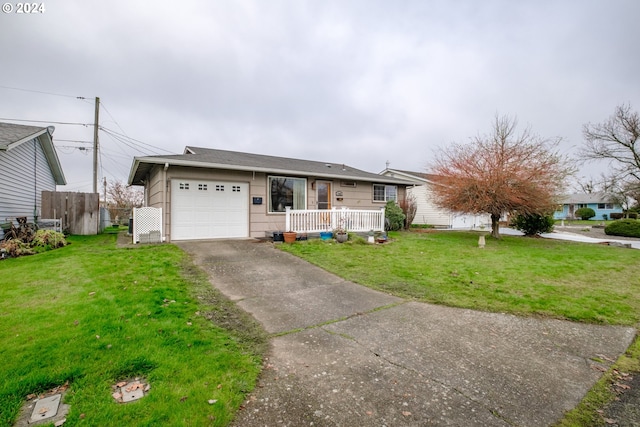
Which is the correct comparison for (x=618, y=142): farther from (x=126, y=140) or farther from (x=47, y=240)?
(x=126, y=140)

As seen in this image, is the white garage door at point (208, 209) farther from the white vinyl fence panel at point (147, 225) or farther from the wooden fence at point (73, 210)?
the wooden fence at point (73, 210)

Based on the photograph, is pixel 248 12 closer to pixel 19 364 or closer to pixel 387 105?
pixel 387 105

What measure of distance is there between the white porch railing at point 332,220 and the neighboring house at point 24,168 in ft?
29.5

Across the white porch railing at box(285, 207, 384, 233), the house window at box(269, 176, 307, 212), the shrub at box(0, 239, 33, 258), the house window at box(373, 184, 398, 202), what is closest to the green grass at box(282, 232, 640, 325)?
the white porch railing at box(285, 207, 384, 233)

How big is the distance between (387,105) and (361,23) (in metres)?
6.77

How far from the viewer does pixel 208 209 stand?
387 inches

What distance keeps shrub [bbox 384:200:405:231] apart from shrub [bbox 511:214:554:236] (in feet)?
19.7

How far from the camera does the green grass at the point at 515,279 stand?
3.81 m

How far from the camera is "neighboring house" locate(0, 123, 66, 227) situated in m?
9.52

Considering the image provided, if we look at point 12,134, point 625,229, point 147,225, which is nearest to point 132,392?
point 147,225

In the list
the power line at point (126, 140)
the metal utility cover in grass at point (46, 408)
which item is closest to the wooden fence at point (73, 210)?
the power line at point (126, 140)

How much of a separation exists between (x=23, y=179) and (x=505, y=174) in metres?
19.0

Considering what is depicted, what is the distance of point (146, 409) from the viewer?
1.85m

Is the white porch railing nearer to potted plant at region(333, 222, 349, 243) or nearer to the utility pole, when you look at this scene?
potted plant at region(333, 222, 349, 243)
